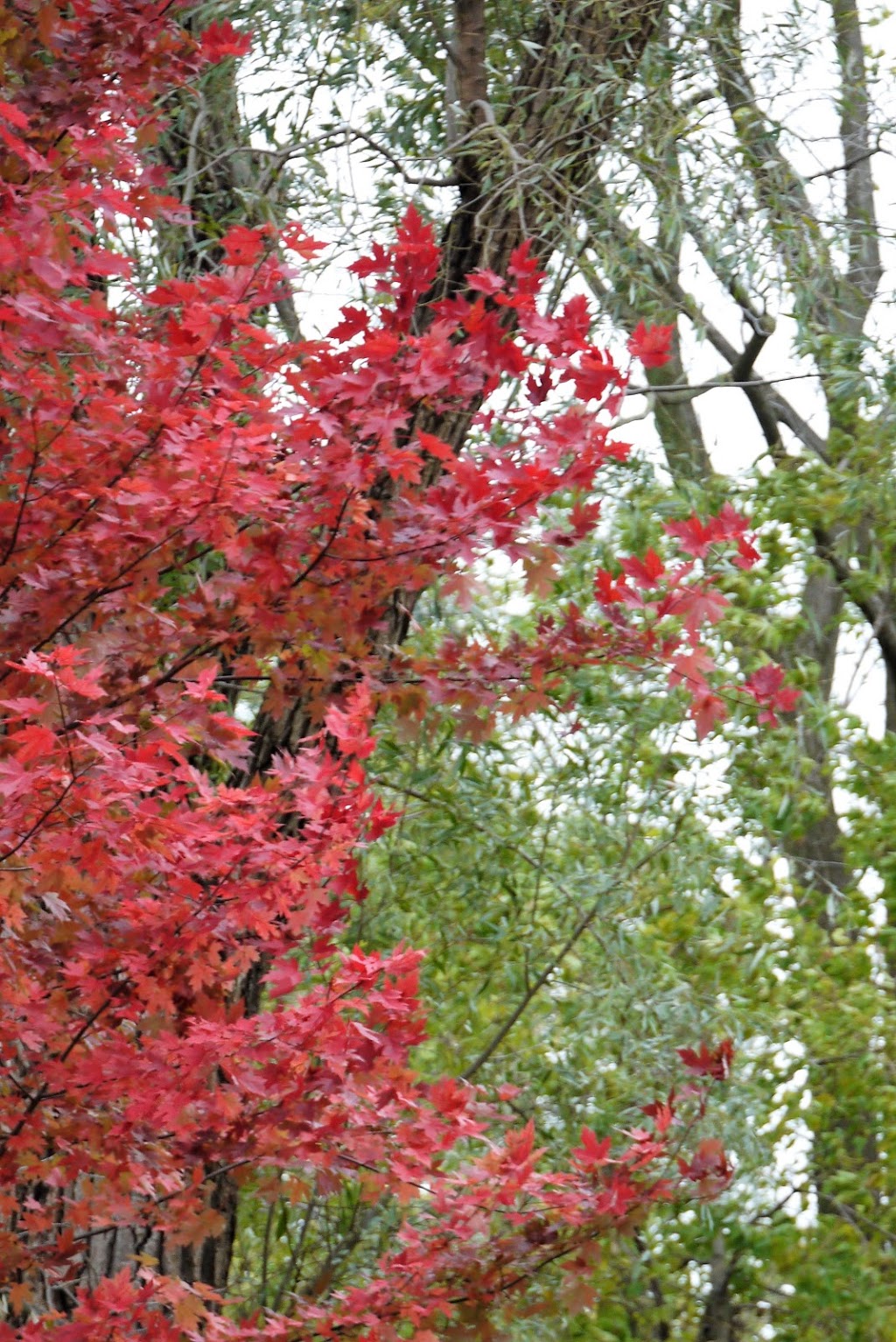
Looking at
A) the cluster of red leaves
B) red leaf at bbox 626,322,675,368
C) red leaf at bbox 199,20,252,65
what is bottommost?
the cluster of red leaves

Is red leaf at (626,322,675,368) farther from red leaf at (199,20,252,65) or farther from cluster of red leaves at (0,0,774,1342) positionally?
red leaf at (199,20,252,65)

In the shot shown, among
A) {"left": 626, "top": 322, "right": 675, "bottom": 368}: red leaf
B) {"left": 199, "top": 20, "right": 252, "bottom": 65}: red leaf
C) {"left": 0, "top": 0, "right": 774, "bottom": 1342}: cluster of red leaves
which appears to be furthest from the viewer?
{"left": 199, "top": 20, "right": 252, "bottom": 65}: red leaf

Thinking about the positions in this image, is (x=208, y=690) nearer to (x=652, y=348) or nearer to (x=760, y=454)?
(x=652, y=348)

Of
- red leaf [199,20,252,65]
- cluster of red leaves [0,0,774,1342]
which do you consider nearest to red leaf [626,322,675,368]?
cluster of red leaves [0,0,774,1342]

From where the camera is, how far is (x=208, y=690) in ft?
9.14

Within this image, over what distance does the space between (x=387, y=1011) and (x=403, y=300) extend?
125 cm

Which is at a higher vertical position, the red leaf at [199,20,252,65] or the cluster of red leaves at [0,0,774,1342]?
the red leaf at [199,20,252,65]

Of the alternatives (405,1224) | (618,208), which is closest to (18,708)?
(405,1224)

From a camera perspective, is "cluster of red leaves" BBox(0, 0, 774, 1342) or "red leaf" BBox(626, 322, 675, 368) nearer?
"cluster of red leaves" BBox(0, 0, 774, 1342)

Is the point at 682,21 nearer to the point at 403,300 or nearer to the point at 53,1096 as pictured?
the point at 403,300

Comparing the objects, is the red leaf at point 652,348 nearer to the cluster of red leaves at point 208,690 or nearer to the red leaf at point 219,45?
the cluster of red leaves at point 208,690

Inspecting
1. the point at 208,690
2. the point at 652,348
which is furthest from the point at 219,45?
the point at 208,690

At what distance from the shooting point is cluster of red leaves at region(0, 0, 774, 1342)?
2.68 meters

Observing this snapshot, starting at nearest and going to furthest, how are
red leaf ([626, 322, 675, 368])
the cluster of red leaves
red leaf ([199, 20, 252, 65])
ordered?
the cluster of red leaves → red leaf ([626, 322, 675, 368]) → red leaf ([199, 20, 252, 65])
